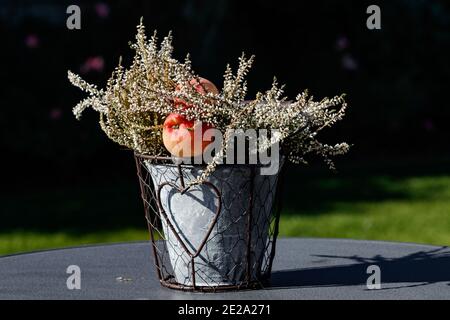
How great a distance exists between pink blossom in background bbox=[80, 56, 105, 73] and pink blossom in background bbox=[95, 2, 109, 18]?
524 millimetres

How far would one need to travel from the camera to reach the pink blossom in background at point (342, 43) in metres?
7.66

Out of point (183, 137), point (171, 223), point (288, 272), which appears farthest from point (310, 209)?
point (183, 137)

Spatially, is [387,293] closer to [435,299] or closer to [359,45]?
[435,299]

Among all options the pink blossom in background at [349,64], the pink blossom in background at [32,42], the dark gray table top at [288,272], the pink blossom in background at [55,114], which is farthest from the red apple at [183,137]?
the pink blossom in background at [349,64]

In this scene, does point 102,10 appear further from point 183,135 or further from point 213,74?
point 183,135

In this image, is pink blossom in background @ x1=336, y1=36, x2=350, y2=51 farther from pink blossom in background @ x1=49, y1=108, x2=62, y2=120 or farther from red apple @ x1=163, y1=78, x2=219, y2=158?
red apple @ x1=163, y1=78, x2=219, y2=158

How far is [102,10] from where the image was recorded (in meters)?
6.95

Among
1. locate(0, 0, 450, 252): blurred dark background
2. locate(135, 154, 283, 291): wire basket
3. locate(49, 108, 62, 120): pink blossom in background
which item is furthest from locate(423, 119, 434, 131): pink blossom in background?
locate(135, 154, 283, 291): wire basket

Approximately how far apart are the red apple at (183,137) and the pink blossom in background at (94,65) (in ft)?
Answer: 15.6

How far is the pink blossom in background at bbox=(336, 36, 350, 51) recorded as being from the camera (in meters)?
7.66

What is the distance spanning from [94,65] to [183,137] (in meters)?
4.82
